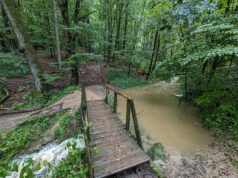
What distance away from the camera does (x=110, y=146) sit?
2.80m

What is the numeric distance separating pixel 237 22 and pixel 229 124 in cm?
361

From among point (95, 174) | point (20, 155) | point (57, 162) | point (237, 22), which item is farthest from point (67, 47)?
point (237, 22)

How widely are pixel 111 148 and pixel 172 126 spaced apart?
118 inches

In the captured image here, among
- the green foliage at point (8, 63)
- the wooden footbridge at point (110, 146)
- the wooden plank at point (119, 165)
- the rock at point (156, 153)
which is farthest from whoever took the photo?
the green foliage at point (8, 63)

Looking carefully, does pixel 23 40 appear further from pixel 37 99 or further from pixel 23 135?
pixel 23 135

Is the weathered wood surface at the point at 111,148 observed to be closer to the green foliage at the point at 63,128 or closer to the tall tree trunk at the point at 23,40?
the green foliage at the point at 63,128

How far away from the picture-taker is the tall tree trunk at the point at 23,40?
15.8 ft

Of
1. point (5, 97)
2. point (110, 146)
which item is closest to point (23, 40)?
point (5, 97)

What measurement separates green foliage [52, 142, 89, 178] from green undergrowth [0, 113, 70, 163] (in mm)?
1806

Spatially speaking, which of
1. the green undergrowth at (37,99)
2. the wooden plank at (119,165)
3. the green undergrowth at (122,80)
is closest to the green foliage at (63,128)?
the wooden plank at (119,165)

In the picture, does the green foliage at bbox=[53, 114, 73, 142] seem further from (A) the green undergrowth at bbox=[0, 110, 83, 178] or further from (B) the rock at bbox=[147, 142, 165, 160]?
(B) the rock at bbox=[147, 142, 165, 160]

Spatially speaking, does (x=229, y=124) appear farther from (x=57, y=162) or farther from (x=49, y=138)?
(x=49, y=138)

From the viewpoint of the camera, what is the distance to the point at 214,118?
4.28 metres

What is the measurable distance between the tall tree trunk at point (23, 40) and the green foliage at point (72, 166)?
549 cm
